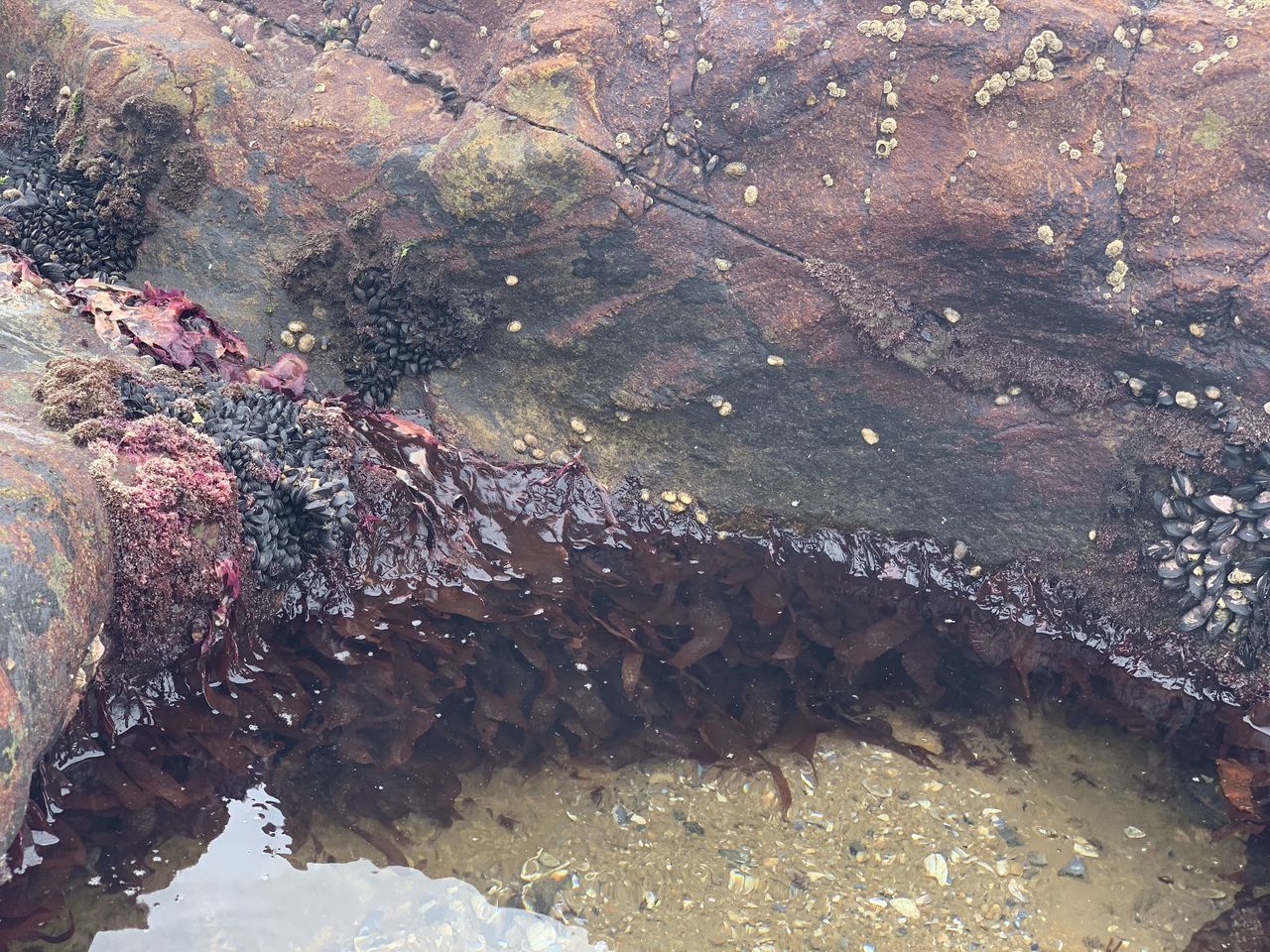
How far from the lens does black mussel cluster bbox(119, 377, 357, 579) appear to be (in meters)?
3.65

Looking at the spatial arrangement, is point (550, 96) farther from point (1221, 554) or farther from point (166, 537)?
point (1221, 554)

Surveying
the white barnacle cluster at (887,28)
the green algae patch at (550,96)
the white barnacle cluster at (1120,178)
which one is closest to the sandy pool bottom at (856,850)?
the white barnacle cluster at (1120,178)

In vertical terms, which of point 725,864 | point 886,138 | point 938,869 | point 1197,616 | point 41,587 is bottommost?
point 725,864

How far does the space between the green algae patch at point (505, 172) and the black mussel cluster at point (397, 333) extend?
52cm

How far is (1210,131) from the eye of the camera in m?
4.13

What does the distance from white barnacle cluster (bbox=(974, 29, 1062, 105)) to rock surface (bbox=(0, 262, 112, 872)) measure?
4066 mm

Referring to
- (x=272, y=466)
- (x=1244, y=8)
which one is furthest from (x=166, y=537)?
(x=1244, y=8)

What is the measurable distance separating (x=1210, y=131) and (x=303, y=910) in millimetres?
4983

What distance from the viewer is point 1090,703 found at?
432 centimetres

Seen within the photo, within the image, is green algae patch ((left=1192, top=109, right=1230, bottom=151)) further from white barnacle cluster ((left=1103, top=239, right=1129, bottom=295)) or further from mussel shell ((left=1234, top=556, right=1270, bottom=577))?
mussel shell ((left=1234, top=556, right=1270, bottom=577))

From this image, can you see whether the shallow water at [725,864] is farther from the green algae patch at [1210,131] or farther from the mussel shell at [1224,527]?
the green algae patch at [1210,131]

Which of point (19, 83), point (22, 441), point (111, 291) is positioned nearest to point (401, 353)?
point (111, 291)

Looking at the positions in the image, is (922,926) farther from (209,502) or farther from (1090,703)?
(209,502)

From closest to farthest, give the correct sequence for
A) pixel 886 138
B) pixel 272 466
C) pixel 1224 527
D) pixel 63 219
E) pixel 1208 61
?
1. pixel 272 466
2. pixel 1208 61
3. pixel 1224 527
4. pixel 886 138
5. pixel 63 219
